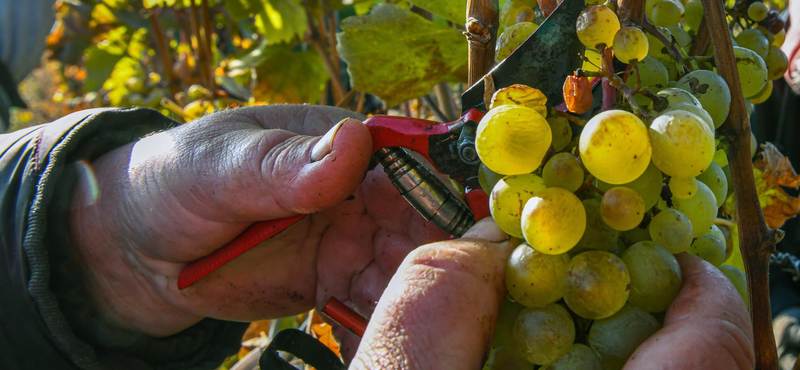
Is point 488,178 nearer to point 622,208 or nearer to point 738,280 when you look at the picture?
point 622,208

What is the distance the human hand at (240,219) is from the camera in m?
0.83

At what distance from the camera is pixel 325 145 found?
774mm

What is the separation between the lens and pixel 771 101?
6.11ft

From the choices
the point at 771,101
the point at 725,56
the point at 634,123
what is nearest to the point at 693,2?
the point at 725,56

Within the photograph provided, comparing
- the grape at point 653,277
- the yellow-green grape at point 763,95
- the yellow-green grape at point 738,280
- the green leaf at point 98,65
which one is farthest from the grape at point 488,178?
the green leaf at point 98,65

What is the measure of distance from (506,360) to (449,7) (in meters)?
0.59

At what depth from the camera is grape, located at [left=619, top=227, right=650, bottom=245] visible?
54 centimetres

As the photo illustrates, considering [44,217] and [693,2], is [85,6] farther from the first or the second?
[693,2]

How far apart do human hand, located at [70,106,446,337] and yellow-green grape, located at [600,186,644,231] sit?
0.39 metres

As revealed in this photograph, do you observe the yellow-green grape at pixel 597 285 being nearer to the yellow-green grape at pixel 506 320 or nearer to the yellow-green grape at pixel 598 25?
the yellow-green grape at pixel 506 320

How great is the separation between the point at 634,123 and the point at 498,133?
0.33ft

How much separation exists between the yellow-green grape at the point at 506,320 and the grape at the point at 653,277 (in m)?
0.10

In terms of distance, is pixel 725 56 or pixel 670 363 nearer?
pixel 670 363

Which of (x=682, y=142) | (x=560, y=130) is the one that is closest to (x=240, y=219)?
(x=560, y=130)
